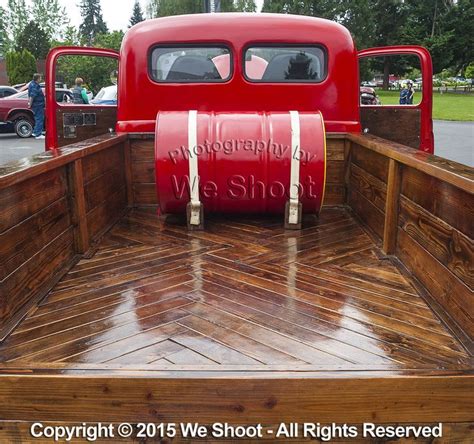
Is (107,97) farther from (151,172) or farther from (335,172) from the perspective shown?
(335,172)

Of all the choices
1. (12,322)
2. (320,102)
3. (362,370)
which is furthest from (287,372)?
(320,102)

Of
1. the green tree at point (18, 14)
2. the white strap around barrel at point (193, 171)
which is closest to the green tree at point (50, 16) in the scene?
the green tree at point (18, 14)

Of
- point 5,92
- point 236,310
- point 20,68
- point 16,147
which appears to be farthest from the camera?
point 20,68

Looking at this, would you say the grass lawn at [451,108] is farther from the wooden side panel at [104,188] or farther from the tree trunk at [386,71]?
the wooden side panel at [104,188]

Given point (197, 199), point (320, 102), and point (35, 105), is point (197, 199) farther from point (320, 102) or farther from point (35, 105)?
point (35, 105)

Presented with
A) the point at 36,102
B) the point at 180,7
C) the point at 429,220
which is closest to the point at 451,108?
the point at 36,102

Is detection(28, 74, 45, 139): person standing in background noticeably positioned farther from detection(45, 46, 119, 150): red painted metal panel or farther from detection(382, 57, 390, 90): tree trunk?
detection(382, 57, 390, 90): tree trunk

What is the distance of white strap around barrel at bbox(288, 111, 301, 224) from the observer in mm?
3723

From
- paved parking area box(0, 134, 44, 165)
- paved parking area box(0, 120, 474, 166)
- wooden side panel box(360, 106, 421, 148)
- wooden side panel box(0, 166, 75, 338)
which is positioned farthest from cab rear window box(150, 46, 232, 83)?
paved parking area box(0, 134, 44, 165)

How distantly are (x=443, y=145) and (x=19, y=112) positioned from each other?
41.4 ft

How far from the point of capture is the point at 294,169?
374 centimetres

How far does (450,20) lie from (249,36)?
58363 millimetres

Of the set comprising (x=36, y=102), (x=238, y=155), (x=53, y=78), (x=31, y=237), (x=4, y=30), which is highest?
(x=4, y=30)

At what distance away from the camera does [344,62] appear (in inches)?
179
